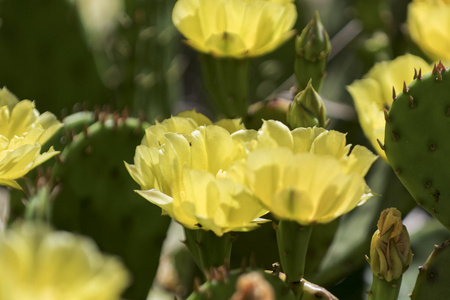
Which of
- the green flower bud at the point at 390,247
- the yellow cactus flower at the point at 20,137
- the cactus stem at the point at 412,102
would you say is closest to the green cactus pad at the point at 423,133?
the cactus stem at the point at 412,102

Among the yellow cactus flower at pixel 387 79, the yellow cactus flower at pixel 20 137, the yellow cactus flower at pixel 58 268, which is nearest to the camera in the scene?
the yellow cactus flower at pixel 58 268

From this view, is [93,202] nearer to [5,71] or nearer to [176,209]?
[176,209]

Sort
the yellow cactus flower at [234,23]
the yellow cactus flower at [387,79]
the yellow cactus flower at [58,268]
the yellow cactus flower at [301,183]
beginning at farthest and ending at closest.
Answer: the yellow cactus flower at [387,79]
the yellow cactus flower at [234,23]
the yellow cactus flower at [301,183]
the yellow cactus flower at [58,268]

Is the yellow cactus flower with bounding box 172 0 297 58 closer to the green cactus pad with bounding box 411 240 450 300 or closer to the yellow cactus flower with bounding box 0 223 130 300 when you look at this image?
the green cactus pad with bounding box 411 240 450 300

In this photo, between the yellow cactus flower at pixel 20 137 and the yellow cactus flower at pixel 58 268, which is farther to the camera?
the yellow cactus flower at pixel 20 137

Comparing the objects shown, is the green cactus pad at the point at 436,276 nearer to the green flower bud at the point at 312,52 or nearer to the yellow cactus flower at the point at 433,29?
the green flower bud at the point at 312,52

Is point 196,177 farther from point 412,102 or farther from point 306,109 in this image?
point 412,102

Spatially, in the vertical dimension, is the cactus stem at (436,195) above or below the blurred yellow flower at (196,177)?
below
